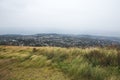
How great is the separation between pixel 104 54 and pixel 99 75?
112 inches

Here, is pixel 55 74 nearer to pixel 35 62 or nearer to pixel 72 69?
pixel 72 69

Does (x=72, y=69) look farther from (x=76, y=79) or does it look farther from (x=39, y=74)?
(x=39, y=74)

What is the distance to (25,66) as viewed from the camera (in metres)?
10.2

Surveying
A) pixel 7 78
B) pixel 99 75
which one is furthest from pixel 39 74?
pixel 99 75

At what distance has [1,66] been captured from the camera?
10461 mm

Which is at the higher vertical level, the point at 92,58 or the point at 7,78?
the point at 92,58

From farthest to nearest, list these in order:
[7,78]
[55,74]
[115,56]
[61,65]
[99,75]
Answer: [61,65], [115,56], [55,74], [7,78], [99,75]

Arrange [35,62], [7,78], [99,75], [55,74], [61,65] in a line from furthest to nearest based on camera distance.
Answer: [35,62], [61,65], [55,74], [7,78], [99,75]

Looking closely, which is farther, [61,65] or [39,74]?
[61,65]

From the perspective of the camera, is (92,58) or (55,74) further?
(92,58)

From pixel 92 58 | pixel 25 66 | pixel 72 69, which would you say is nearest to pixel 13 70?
pixel 25 66

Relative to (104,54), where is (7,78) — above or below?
below

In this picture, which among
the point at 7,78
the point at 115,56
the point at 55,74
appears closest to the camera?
the point at 7,78

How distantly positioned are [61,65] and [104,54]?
276 centimetres
